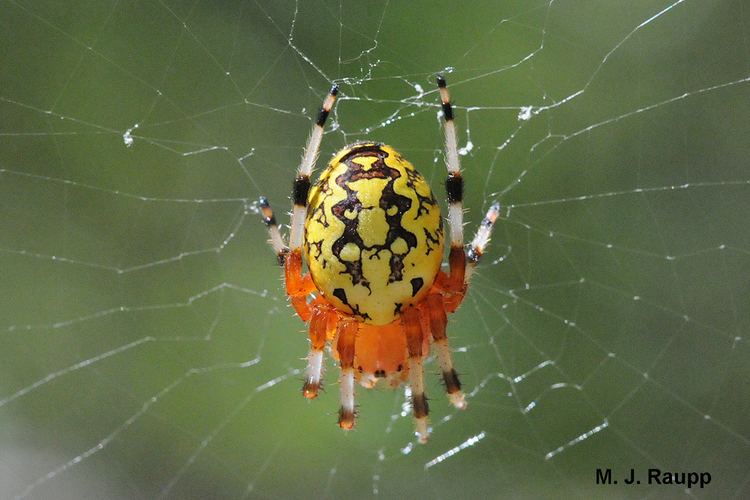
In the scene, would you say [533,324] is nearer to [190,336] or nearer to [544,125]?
[544,125]

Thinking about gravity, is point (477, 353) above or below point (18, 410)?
above

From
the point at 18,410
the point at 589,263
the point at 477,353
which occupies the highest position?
the point at 589,263

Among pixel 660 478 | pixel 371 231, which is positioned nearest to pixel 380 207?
pixel 371 231

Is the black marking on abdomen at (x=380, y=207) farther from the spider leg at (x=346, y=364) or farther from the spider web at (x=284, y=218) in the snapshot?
the spider web at (x=284, y=218)

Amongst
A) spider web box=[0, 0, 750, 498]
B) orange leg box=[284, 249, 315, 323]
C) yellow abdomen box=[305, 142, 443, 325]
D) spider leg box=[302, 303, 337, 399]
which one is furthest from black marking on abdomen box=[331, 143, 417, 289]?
spider web box=[0, 0, 750, 498]

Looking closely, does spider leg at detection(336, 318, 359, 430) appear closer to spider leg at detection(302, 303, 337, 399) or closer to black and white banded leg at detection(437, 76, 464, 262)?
spider leg at detection(302, 303, 337, 399)

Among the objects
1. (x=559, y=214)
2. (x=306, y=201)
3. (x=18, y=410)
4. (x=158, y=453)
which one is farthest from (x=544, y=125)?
(x=18, y=410)

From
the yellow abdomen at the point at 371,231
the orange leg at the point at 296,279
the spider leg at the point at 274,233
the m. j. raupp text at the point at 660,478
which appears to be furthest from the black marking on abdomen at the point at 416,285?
the m. j. raupp text at the point at 660,478
